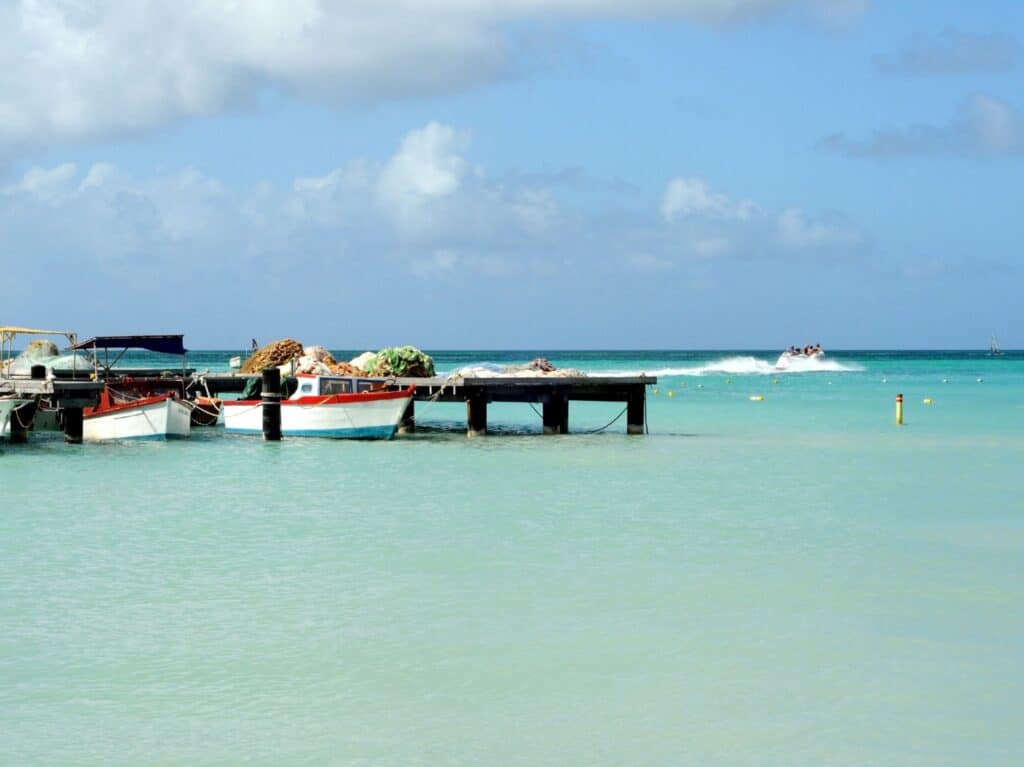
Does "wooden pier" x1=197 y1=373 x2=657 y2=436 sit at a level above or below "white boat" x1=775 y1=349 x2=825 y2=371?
below

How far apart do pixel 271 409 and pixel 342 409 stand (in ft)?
7.12

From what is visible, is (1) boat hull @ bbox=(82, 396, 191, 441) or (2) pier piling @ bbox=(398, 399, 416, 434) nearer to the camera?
(1) boat hull @ bbox=(82, 396, 191, 441)

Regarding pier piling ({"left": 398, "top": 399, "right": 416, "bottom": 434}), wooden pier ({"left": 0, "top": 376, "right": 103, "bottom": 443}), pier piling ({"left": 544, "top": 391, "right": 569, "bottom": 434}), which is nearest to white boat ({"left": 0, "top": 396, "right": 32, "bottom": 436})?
wooden pier ({"left": 0, "top": 376, "right": 103, "bottom": 443})

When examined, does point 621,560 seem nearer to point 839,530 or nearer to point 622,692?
point 839,530

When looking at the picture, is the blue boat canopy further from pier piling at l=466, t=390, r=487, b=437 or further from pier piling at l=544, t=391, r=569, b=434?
pier piling at l=544, t=391, r=569, b=434

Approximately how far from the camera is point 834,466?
33438 millimetres

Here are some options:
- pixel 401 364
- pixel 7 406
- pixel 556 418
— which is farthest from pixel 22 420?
pixel 556 418

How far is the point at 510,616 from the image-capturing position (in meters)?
15.4

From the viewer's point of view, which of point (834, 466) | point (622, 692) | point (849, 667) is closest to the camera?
point (622, 692)

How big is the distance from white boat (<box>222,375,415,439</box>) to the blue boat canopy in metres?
4.43

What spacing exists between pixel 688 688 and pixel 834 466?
870 inches

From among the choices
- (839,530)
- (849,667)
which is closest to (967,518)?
(839,530)

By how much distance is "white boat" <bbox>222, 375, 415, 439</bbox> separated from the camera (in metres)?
38.3

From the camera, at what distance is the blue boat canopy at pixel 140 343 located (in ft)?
128
